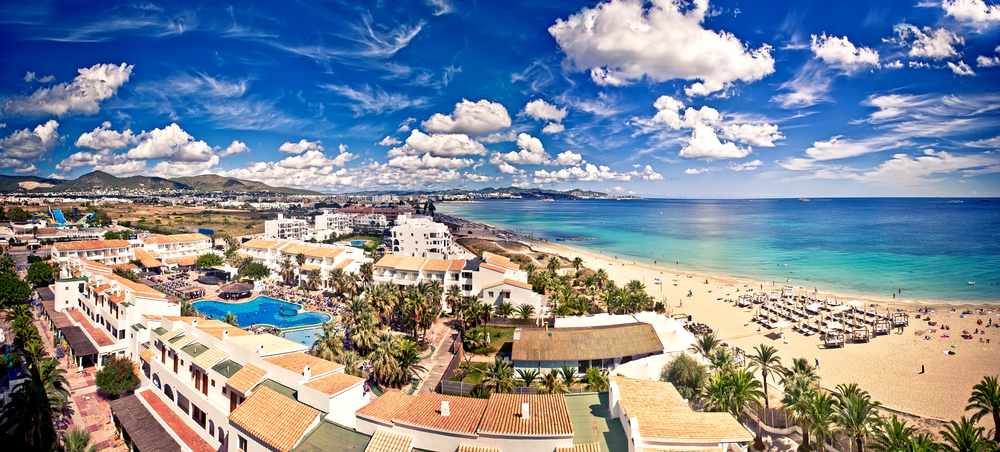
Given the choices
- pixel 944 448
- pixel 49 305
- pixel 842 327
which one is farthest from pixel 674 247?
pixel 49 305

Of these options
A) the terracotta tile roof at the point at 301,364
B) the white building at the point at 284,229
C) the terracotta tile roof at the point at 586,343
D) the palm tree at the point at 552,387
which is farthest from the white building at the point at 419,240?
the terracotta tile roof at the point at 301,364

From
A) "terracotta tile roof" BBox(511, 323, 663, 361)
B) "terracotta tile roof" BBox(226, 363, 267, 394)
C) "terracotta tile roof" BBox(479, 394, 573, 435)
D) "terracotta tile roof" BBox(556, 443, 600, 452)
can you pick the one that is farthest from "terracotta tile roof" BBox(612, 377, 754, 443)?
"terracotta tile roof" BBox(226, 363, 267, 394)

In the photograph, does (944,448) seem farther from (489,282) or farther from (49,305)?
(49,305)

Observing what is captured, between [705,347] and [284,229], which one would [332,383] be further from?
[284,229]

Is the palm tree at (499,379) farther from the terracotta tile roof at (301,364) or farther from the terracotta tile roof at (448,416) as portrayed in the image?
the terracotta tile roof at (301,364)

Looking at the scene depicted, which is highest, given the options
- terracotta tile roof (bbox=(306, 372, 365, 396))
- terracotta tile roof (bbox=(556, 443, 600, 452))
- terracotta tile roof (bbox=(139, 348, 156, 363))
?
terracotta tile roof (bbox=(306, 372, 365, 396))

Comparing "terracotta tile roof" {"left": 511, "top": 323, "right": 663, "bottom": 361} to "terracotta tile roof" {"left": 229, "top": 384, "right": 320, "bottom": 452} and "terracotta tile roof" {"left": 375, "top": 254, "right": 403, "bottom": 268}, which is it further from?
"terracotta tile roof" {"left": 375, "top": 254, "right": 403, "bottom": 268}

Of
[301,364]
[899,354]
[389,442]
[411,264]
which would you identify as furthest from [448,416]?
[899,354]
